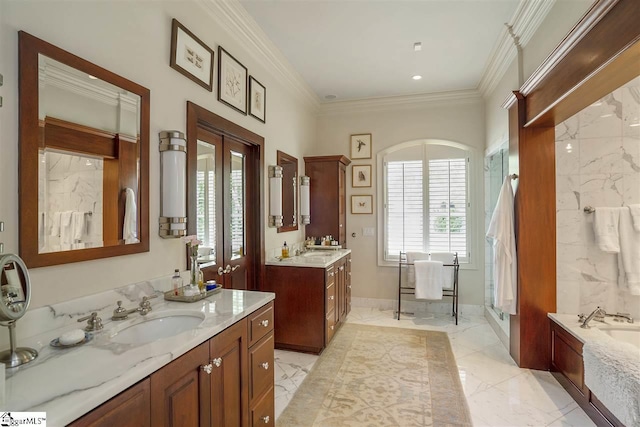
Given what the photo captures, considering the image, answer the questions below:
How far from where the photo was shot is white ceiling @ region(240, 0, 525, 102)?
256 centimetres

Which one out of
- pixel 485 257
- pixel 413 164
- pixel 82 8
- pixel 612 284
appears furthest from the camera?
pixel 413 164

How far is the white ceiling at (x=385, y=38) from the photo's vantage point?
2559mm

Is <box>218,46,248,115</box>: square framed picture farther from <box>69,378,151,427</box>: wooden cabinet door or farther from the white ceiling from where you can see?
<box>69,378,151,427</box>: wooden cabinet door

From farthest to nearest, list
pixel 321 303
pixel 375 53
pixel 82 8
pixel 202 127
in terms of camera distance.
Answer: pixel 375 53
pixel 321 303
pixel 202 127
pixel 82 8

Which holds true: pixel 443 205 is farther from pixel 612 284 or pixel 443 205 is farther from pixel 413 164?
pixel 612 284

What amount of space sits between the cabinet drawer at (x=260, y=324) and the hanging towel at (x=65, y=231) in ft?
3.03

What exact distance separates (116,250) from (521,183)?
3.21 m

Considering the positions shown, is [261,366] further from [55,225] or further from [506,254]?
[506,254]

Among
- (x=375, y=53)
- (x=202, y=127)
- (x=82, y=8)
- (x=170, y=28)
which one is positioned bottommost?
(x=202, y=127)

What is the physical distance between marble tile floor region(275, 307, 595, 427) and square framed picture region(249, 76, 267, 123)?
246 cm

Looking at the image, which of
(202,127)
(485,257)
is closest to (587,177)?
(485,257)

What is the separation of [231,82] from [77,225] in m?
1.75

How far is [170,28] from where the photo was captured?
1.99 m

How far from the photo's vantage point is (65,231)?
1376 mm
